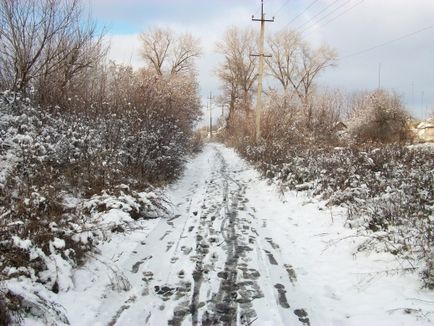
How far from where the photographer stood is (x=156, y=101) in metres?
12.8

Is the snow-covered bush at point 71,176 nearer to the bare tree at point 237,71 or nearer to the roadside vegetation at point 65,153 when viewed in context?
the roadside vegetation at point 65,153

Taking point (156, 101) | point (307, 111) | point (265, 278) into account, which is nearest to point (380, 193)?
point (265, 278)

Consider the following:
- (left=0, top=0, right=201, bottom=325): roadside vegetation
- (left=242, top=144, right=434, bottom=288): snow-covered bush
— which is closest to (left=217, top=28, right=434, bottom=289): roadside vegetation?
(left=242, top=144, right=434, bottom=288): snow-covered bush

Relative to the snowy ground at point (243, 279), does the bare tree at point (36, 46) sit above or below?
above

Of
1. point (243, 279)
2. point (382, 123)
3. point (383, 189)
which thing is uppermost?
point (382, 123)

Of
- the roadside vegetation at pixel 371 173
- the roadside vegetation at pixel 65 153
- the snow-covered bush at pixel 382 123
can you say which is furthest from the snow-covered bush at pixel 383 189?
the snow-covered bush at pixel 382 123

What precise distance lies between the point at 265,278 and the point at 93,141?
17.9ft

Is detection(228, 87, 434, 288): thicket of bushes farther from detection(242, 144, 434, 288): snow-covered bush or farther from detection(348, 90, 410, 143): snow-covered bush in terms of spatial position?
detection(348, 90, 410, 143): snow-covered bush

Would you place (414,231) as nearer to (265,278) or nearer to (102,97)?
(265,278)

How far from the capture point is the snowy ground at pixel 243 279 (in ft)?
13.9

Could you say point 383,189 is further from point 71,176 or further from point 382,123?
point 382,123

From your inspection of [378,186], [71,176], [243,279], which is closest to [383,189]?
[378,186]

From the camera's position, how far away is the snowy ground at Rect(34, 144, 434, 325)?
4.24 meters

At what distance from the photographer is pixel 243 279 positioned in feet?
16.9
